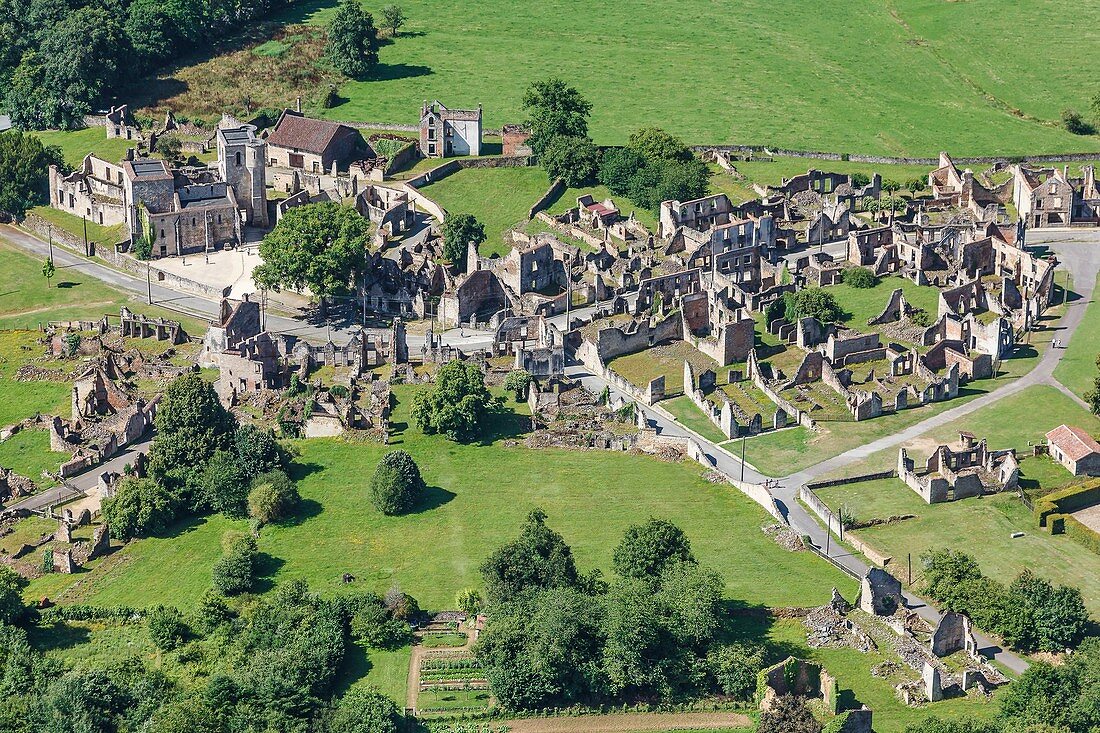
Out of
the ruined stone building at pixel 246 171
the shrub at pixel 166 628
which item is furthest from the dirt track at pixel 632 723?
the ruined stone building at pixel 246 171

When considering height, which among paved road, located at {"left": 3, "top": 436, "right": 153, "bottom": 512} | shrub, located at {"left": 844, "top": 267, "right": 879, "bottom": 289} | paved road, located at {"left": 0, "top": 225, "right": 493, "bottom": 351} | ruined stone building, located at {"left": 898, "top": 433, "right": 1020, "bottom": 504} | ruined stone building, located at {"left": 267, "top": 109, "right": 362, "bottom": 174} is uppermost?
ruined stone building, located at {"left": 267, "top": 109, "right": 362, "bottom": 174}

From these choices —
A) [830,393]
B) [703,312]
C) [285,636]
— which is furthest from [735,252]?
[285,636]

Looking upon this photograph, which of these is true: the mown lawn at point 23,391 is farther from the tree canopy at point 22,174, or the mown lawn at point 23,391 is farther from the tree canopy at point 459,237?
the tree canopy at point 459,237

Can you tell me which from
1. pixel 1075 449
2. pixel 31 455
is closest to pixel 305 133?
pixel 31 455

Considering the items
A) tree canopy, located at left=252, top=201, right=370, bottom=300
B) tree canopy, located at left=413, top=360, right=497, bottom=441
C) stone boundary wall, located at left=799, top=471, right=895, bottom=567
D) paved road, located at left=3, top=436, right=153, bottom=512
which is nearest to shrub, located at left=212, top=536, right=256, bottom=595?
paved road, located at left=3, top=436, right=153, bottom=512

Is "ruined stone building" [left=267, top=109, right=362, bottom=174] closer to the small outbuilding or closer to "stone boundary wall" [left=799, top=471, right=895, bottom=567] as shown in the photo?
"stone boundary wall" [left=799, top=471, right=895, bottom=567]
